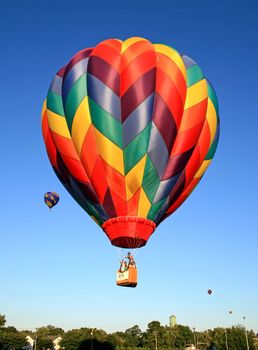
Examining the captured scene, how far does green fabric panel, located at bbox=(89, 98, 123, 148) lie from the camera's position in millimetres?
19172

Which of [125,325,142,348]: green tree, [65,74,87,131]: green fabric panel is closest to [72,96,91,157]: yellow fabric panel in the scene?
[65,74,87,131]: green fabric panel

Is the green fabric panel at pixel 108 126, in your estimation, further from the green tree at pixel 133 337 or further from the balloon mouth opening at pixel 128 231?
the green tree at pixel 133 337

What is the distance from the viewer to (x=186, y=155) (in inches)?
810

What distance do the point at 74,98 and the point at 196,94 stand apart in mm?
6184

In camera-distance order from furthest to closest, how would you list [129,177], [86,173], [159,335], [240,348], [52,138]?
[159,335], [240,348], [52,138], [86,173], [129,177]

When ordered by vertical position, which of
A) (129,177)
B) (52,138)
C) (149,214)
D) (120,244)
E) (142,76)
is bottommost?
(120,244)

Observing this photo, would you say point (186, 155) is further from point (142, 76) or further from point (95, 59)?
point (95, 59)

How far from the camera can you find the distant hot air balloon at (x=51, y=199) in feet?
113

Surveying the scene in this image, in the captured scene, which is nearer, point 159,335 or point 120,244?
point 120,244

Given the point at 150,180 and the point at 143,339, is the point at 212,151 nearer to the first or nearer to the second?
the point at 150,180

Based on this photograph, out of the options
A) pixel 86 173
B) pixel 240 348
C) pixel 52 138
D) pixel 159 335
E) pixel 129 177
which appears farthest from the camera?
pixel 159 335

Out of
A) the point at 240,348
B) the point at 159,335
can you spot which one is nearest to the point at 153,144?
the point at 240,348

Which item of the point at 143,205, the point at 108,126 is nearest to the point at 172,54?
the point at 108,126

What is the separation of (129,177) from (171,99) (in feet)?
14.2
